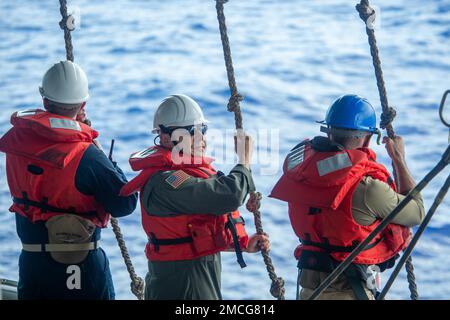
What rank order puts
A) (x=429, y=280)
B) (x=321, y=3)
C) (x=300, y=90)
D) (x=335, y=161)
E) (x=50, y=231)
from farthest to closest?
(x=321, y=3) → (x=300, y=90) → (x=429, y=280) → (x=50, y=231) → (x=335, y=161)

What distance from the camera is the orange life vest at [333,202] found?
3.43 m

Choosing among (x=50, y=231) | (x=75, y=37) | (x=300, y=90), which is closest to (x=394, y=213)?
(x=50, y=231)

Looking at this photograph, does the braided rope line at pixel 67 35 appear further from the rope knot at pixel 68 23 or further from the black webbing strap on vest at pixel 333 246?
the black webbing strap on vest at pixel 333 246

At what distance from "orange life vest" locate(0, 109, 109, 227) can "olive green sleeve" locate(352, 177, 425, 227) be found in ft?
3.31

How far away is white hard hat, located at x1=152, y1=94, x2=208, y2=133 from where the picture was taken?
355cm

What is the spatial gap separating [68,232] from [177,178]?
1.79 feet

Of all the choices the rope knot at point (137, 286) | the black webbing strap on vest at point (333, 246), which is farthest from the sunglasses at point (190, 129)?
the rope knot at point (137, 286)

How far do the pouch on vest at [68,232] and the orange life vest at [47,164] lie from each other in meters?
0.03

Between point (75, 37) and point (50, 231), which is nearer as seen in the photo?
point (50, 231)

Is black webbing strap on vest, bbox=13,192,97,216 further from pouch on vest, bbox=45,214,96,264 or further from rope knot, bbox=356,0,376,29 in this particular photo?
rope knot, bbox=356,0,376,29

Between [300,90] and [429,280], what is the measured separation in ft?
19.1

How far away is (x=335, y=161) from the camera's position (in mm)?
3459

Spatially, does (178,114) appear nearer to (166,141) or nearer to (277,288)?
(166,141)

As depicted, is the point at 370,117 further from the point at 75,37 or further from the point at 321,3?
the point at 321,3
